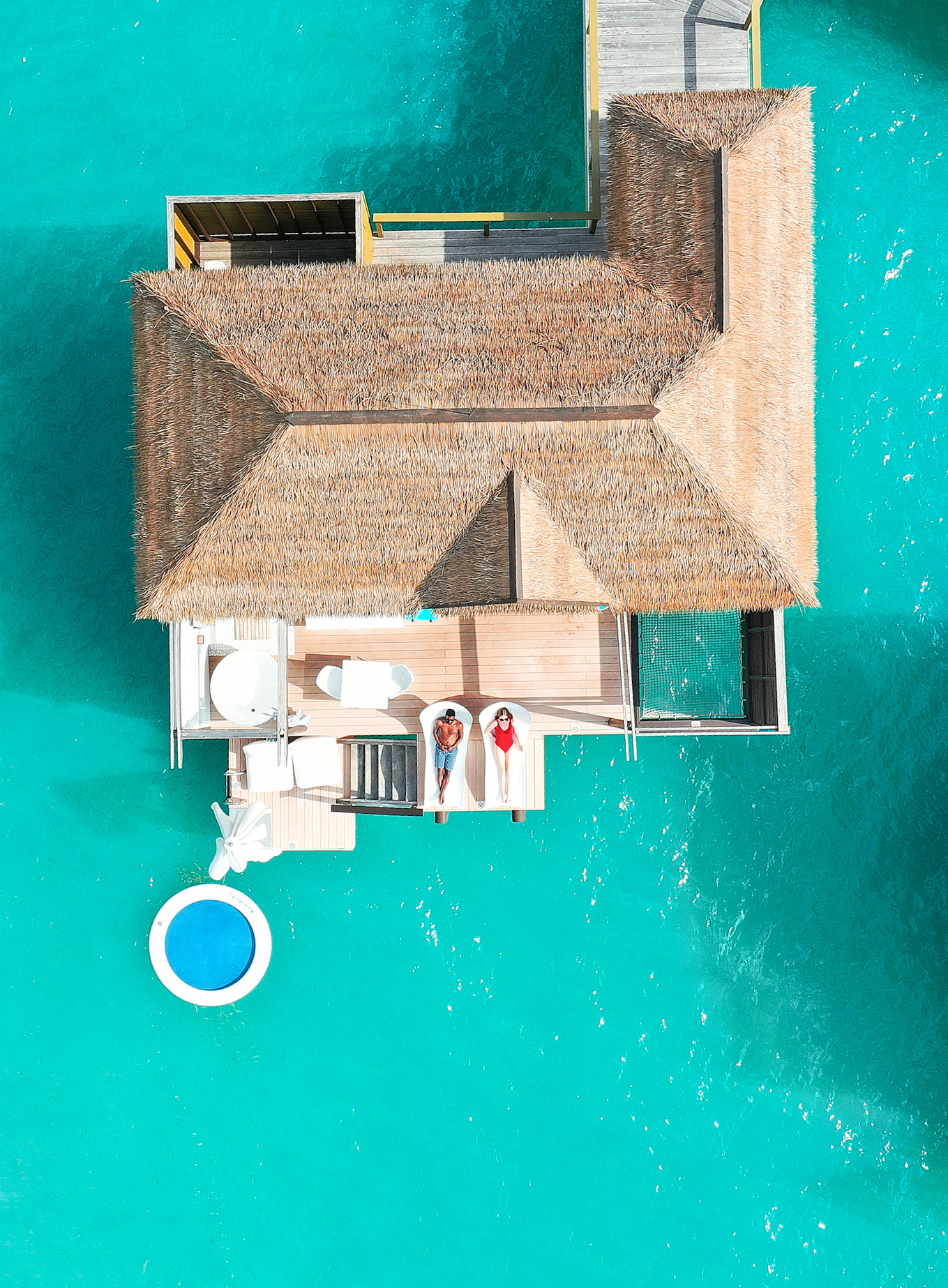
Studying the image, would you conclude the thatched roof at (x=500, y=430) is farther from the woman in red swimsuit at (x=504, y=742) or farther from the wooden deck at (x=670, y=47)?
the woman in red swimsuit at (x=504, y=742)

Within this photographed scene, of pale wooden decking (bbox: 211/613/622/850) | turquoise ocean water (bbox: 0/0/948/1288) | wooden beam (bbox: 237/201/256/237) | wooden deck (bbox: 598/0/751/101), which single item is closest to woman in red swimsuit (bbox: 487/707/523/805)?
pale wooden decking (bbox: 211/613/622/850)

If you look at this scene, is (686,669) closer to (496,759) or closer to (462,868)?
(496,759)

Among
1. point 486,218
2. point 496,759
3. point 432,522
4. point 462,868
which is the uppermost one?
point 486,218

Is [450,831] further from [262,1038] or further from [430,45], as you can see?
[430,45]

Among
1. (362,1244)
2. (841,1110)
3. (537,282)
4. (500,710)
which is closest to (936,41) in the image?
(537,282)

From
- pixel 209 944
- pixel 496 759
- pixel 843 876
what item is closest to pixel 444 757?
pixel 496 759

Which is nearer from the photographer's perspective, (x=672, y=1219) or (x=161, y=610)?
(x=161, y=610)

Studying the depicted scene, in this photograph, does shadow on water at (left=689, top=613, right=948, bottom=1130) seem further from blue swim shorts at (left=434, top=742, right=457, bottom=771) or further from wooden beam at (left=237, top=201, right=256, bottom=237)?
wooden beam at (left=237, top=201, right=256, bottom=237)
